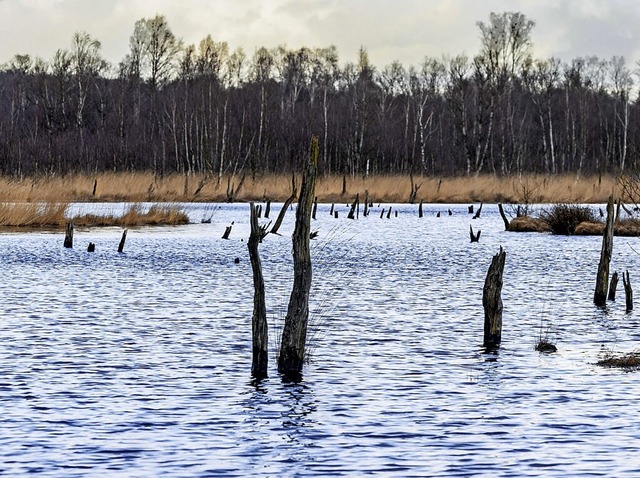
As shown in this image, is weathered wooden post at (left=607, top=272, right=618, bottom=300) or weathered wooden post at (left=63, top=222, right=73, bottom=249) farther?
weathered wooden post at (left=63, top=222, right=73, bottom=249)

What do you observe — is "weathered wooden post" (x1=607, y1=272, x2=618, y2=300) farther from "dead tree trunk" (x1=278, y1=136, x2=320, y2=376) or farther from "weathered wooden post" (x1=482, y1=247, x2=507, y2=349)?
"dead tree trunk" (x1=278, y1=136, x2=320, y2=376)

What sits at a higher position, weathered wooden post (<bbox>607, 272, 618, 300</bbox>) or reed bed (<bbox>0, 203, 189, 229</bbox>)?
reed bed (<bbox>0, 203, 189, 229</bbox>)

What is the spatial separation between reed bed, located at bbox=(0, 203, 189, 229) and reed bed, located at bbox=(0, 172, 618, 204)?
104 inches

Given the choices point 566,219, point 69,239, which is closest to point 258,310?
point 69,239

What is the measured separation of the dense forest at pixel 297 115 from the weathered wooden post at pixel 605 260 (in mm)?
41871

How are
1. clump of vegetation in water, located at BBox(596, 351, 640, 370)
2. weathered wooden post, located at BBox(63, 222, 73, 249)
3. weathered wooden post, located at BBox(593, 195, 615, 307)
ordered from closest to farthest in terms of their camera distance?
clump of vegetation in water, located at BBox(596, 351, 640, 370) → weathered wooden post, located at BBox(593, 195, 615, 307) → weathered wooden post, located at BBox(63, 222, 73, 249)

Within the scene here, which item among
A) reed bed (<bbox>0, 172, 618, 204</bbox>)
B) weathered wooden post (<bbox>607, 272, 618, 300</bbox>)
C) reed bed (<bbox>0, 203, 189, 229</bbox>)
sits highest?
reed bed (<bbox>0, 172, 618, 204</bbox>)

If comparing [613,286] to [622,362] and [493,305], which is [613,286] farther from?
[622,362]

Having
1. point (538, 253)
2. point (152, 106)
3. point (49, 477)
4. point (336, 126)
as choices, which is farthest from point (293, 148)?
point (49, 477)

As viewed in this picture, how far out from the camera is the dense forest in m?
70.4

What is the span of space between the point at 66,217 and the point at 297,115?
41.3 metres

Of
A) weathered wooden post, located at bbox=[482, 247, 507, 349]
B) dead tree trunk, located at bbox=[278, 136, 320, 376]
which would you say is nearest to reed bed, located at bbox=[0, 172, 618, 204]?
weathered wooden post, located at bbox=[482, 247, 507, 349]

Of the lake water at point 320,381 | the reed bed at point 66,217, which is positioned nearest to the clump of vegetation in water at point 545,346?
the lake water at point 320,381

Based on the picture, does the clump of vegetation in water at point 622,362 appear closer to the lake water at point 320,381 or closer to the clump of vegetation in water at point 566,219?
the lake water at point 320,381
